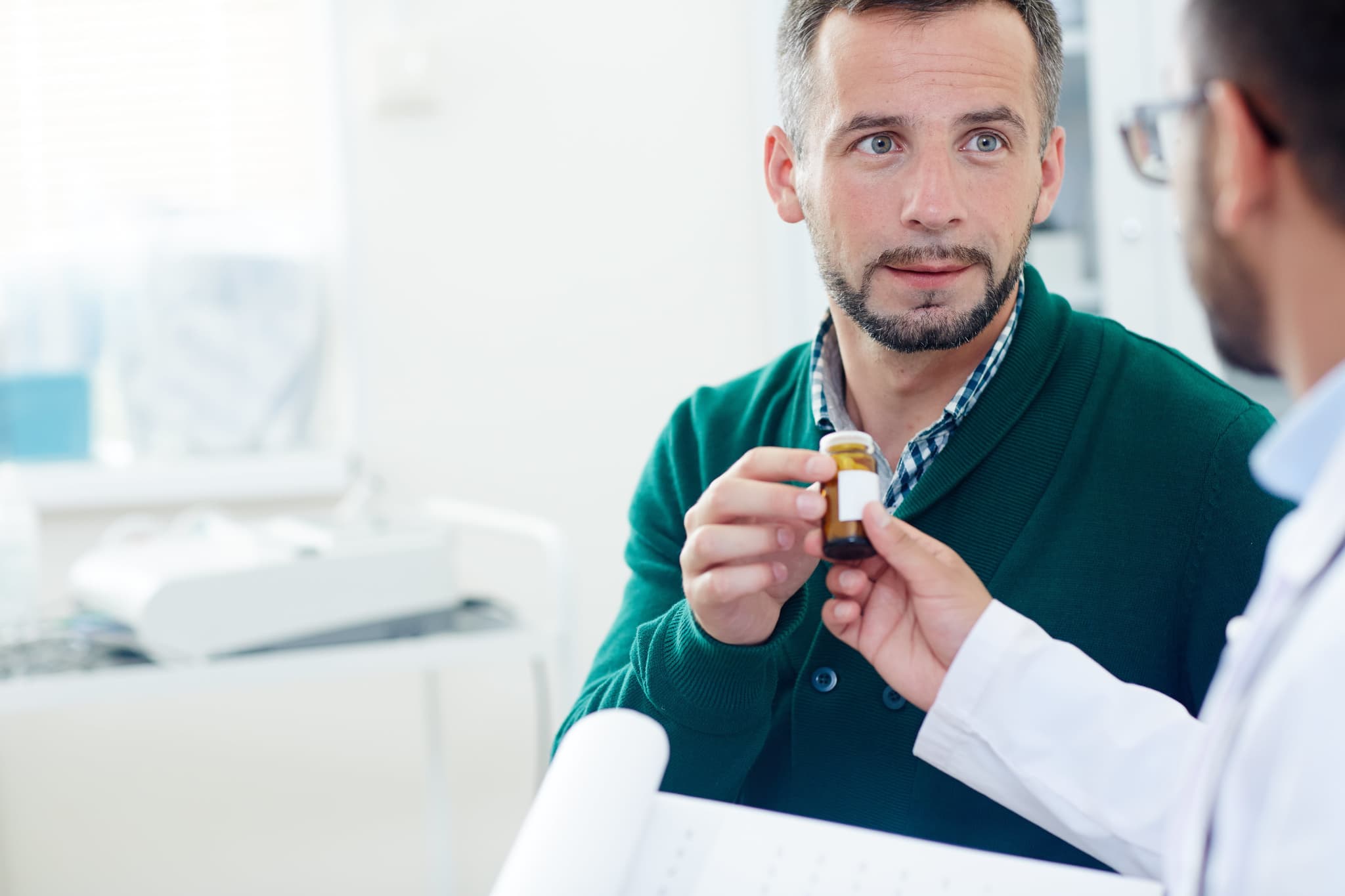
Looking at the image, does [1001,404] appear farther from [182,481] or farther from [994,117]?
[182,481]

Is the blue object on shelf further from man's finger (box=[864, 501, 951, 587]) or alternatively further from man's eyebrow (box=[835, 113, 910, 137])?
man's finger (box=[864, 501, 951, 587])

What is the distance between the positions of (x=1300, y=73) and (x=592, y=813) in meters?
0.58

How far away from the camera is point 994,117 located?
120 centimetres

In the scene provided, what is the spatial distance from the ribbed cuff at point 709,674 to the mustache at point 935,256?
1.13ft

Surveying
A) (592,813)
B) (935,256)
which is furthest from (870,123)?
(592,813)

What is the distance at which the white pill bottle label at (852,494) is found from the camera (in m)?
0.95

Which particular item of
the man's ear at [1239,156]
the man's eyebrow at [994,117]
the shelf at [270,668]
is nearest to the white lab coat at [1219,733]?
the man's ear at [1239,156]

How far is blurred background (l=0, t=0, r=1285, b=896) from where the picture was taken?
2363mm

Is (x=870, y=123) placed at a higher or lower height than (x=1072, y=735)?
higher

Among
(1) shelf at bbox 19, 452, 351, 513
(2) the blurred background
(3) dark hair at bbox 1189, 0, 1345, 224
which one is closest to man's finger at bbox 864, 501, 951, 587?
(3) dark hair at bbox 1189, 0, 1345, 224

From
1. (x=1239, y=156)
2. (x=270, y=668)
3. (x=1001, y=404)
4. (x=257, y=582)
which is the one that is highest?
(x=1239, y=156)

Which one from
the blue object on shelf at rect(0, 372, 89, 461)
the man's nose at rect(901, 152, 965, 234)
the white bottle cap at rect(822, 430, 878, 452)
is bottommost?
the blue object on shelf at rect(0, 372, 89, 461)

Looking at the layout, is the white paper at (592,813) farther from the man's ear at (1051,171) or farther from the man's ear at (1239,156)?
the man's ear at (1051,171)

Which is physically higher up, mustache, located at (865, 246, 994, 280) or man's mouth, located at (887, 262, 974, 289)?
mustache, located at (865, 246, 994, 280)
